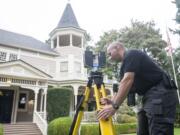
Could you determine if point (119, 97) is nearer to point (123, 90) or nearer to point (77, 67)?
point (123, 90)

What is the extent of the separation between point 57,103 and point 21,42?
6343 millimetres

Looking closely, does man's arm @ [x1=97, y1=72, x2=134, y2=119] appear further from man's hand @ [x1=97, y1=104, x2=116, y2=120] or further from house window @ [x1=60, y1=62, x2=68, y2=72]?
house window @ [x1=60, y1=62, x2=68, y2=72]

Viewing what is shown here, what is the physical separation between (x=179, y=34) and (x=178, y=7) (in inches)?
78.2

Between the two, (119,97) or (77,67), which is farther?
(77,67)

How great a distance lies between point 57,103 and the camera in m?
17.8

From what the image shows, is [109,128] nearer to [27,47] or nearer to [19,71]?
[19,71]

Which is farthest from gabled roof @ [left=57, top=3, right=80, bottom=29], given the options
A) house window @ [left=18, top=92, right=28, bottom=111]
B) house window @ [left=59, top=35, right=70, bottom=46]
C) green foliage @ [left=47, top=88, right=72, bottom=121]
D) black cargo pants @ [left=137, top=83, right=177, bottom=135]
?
black cargo pants @ [left=137, top=83, right=177, bottom=135]

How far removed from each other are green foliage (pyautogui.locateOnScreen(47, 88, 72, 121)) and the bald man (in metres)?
15.5

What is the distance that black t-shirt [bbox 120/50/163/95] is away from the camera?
2393 millimetres

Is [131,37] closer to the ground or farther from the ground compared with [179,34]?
farther from the ground

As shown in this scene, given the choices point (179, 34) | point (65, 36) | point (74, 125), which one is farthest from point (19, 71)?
point (74, 125)

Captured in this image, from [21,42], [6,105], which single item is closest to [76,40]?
[21,42]

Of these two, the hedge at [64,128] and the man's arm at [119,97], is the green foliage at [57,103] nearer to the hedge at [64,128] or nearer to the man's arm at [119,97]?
the hedge at [64,128]

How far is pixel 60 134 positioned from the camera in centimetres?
1318
